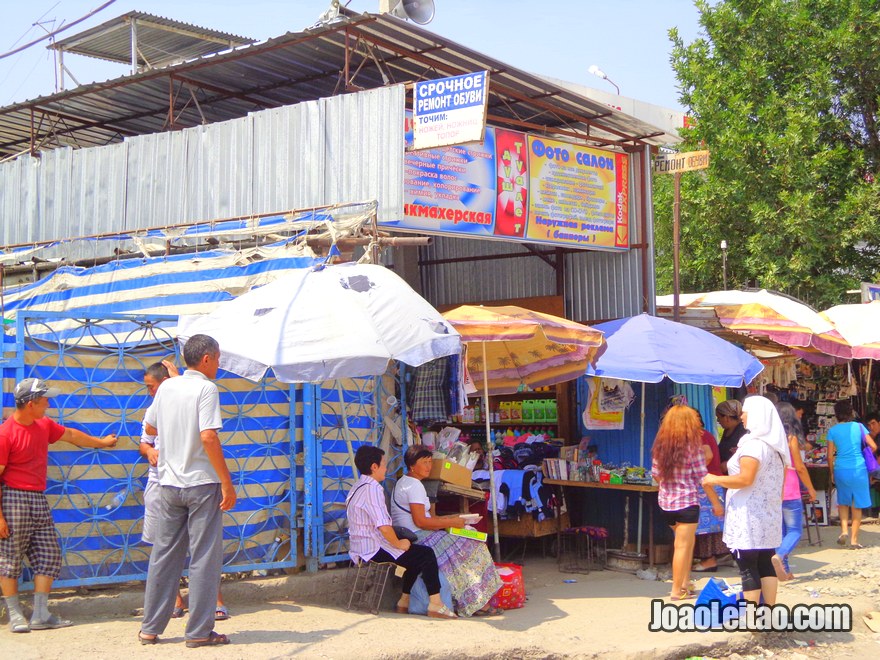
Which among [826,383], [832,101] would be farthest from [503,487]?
[832,101]

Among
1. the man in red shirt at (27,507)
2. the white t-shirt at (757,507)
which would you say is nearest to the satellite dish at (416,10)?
the man in red shirt at (27,507)

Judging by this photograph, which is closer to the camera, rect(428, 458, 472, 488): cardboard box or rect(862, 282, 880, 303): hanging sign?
rect(428, 458, 472, 488): cardboard box

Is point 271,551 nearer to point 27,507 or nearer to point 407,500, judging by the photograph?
point 407,500

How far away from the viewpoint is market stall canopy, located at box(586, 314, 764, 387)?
9523mm

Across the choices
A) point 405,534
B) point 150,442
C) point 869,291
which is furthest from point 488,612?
point 869,291

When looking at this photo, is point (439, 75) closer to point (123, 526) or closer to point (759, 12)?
point (123, 526)

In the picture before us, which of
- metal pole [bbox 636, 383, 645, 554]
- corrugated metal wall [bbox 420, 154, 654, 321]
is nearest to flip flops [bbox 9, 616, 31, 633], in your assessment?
metal pole [bbox 636, 383, 645, 554]

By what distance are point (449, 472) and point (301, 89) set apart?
5595mm

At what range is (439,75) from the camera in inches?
440

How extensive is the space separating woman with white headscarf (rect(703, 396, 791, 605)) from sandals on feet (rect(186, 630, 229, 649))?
11.6 ft

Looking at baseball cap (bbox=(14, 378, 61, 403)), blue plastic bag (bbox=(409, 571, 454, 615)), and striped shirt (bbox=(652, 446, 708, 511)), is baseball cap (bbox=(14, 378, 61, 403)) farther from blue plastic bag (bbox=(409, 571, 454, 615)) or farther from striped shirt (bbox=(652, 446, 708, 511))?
striped shirt (bbox=(652, 446, 708, 511))

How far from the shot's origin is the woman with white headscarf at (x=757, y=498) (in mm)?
6676

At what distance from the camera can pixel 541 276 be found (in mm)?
13711

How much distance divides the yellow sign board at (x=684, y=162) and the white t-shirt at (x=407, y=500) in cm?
604
